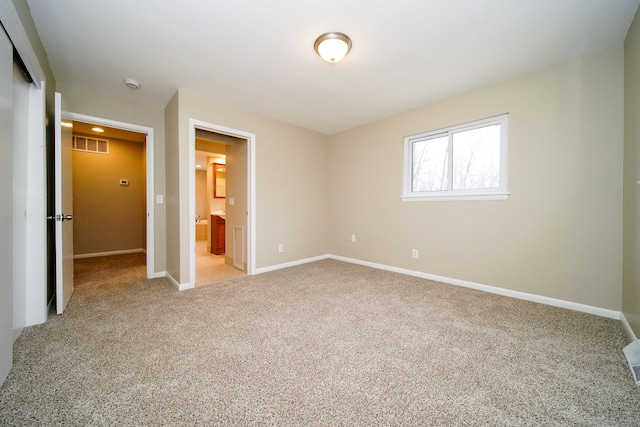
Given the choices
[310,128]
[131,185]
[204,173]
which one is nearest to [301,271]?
[310,128]

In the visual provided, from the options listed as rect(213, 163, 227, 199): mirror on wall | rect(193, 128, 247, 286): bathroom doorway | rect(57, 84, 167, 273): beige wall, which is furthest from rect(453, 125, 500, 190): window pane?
rect(213, 163, 227, 199): mirror on wall

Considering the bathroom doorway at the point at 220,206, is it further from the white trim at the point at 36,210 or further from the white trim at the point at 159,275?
the white trim at the point at 36,210

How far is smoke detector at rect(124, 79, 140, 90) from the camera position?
2697 millimetres

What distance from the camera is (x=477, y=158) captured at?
3004mm

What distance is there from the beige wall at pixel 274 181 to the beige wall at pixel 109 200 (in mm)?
2689

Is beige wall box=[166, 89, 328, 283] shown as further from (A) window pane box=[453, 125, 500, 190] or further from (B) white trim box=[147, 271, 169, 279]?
(A) window pane box=[453, 125, 500, 190]

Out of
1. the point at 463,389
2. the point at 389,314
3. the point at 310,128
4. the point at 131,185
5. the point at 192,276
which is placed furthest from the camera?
the point at 131,185

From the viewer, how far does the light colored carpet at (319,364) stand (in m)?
1.17

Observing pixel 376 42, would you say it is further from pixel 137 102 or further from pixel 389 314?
pixel 137 102

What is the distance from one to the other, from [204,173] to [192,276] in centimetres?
523

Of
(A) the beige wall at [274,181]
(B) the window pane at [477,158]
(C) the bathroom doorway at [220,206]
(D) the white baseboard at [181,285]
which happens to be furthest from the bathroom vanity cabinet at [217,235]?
(B) the window pane at [477,158]

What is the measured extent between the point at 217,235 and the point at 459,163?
4617 millimetres

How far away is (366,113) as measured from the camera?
3.64m

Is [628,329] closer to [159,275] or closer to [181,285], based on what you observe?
[181,285]
